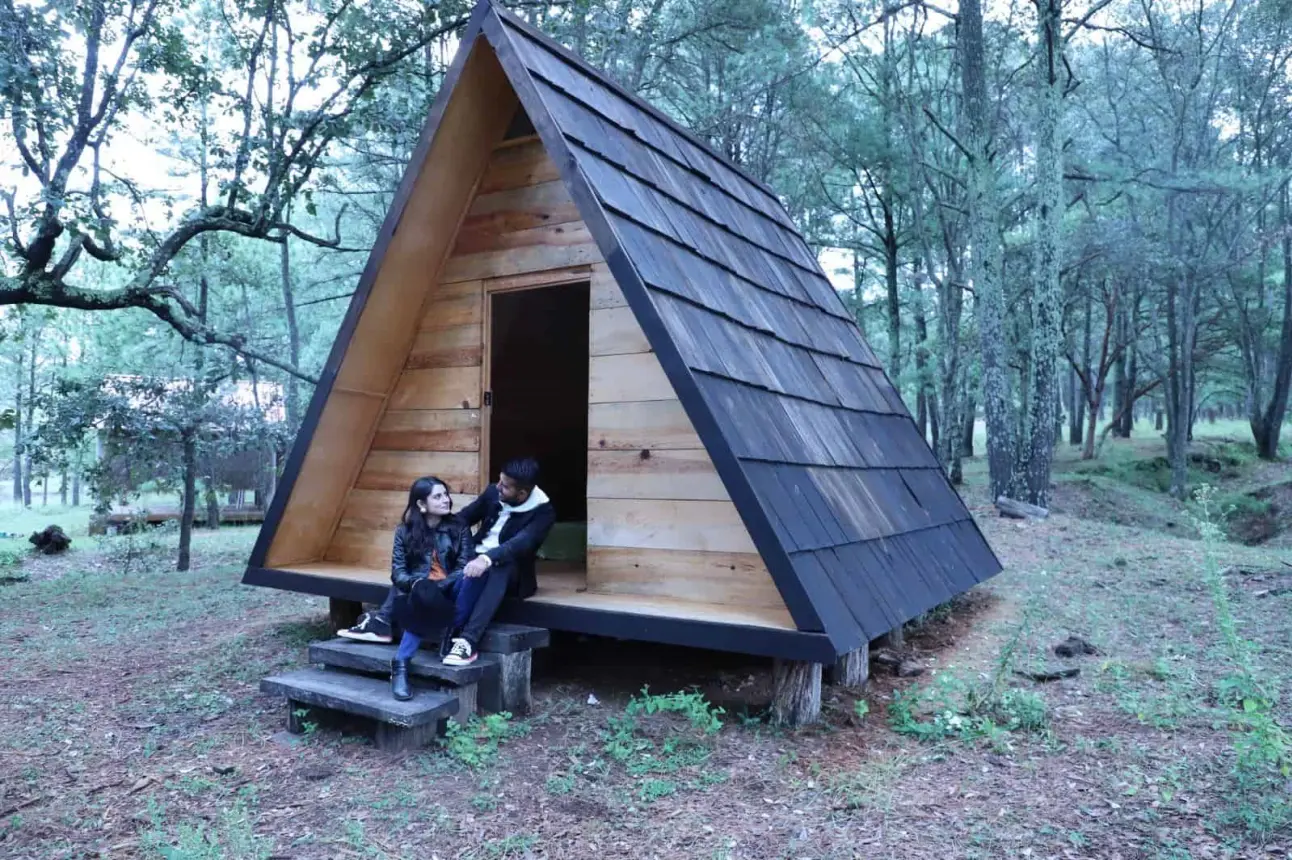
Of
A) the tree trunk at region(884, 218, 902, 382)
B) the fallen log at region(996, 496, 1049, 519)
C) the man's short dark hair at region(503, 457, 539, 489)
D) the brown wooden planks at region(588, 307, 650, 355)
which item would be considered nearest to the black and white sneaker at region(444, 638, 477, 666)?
the man's short dark hair at region(503, 457, 539, 489)

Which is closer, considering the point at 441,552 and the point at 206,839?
the point at 206,839

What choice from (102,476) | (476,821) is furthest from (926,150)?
(476,821)

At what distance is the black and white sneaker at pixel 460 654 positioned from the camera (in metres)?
3.87

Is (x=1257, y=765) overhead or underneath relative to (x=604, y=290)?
underneath

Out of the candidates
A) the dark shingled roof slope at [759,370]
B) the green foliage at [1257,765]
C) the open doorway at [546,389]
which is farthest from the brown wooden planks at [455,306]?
the green foliage at [1257,765]

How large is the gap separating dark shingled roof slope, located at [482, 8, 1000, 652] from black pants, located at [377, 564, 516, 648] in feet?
4.47

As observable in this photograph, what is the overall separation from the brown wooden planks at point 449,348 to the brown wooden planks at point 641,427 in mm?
1015

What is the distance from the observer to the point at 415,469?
522 cm

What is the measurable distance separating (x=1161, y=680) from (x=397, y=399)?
4914mm

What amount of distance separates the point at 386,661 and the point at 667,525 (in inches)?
61.2

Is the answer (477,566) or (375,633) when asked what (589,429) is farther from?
(375,633)

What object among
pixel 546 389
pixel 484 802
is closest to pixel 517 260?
pixel 484 802

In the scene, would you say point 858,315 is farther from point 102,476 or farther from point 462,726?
point 462,726

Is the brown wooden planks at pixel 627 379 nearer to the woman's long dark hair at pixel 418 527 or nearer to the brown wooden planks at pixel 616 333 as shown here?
the brown wooden planks at pixel 616 333
